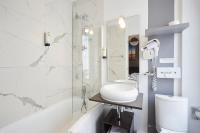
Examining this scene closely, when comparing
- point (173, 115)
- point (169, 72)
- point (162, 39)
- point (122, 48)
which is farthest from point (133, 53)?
point (173, 115)

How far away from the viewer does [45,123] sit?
5.41 ft

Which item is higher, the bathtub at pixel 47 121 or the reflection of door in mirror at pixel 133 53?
the reflection of door in mirror at pixel 133 53

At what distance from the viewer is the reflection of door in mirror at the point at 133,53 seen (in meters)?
1.66

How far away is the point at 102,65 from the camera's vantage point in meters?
1.83

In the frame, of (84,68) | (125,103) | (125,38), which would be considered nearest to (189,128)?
(125,103)

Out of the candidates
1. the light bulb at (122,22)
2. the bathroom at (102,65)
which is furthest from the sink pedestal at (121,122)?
the light bulb at (122,22)

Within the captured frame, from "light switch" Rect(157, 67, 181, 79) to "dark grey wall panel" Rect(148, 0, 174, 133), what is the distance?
2.4 inches

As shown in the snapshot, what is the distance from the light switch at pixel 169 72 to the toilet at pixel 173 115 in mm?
271

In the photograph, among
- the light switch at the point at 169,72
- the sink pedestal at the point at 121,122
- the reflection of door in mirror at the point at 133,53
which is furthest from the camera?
the reflection of door in mirror at the point at 133,53

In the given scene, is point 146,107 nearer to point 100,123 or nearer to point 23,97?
point 100,123

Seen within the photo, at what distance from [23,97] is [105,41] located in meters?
1.32

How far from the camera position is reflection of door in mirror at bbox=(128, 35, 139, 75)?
65.2 inches

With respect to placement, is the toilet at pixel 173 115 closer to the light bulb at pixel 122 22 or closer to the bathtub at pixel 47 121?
the light bulb at pixel 122 22

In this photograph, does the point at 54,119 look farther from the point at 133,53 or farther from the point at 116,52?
the point at 133,53
